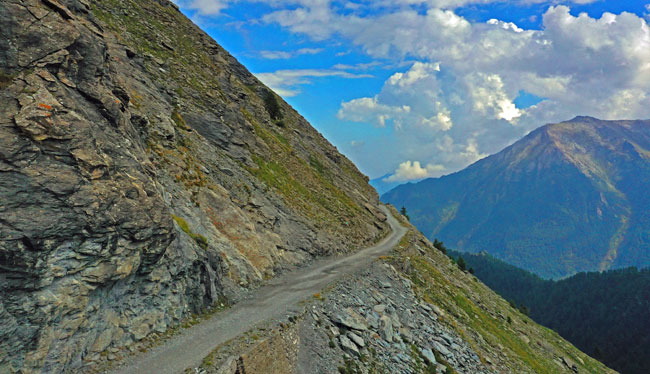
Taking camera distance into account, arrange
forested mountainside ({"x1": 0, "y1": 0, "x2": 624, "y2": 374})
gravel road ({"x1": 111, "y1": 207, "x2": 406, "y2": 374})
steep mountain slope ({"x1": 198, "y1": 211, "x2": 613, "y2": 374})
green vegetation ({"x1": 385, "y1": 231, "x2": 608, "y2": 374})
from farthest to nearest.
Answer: green vegetation ({"x1": 385, "y1": 231, "x2": 608, "y2": 374}) → steep mountain slope ({"x1": 198, "y1": 211, "x2": 613, "y2": 374}) → gravel road ({"x1": 111, "y1": 207, "x2": 406, "y2": 374}) → forested mountainside ({"x1": 0, "y1": 0, "x2": 624, "y2": 374})

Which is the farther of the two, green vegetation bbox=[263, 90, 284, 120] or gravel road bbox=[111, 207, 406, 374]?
green vegetation bbox=[263, 90, 284, 120]

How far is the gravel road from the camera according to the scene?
1511 centimetres

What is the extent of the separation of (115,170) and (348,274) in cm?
2195

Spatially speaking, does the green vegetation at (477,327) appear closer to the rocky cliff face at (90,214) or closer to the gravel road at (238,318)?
the gravel road at (238,318)

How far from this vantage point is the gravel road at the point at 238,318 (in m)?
15.1

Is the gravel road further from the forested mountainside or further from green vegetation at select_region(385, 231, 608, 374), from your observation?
green vegetation at select_region(385, 231, 608, 374)

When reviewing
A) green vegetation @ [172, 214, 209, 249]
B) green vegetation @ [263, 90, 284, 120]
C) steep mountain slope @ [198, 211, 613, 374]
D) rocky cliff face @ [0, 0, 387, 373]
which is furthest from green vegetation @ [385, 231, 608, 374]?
green vegetation @ [263, 90, 284, 120]

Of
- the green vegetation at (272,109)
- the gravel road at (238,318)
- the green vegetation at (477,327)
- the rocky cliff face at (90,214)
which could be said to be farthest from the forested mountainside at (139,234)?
the green vegetation at (272,109)

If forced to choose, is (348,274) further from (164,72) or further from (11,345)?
(164,72)

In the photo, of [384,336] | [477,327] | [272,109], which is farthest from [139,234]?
[272,109]

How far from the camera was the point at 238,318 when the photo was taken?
68.0 feet

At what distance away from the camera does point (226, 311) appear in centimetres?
2192

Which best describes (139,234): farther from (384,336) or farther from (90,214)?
(384,336)

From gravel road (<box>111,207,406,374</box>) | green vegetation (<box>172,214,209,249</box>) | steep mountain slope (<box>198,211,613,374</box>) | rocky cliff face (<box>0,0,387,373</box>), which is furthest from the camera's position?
green vegetation (<box>172,214,209,249</box>)
